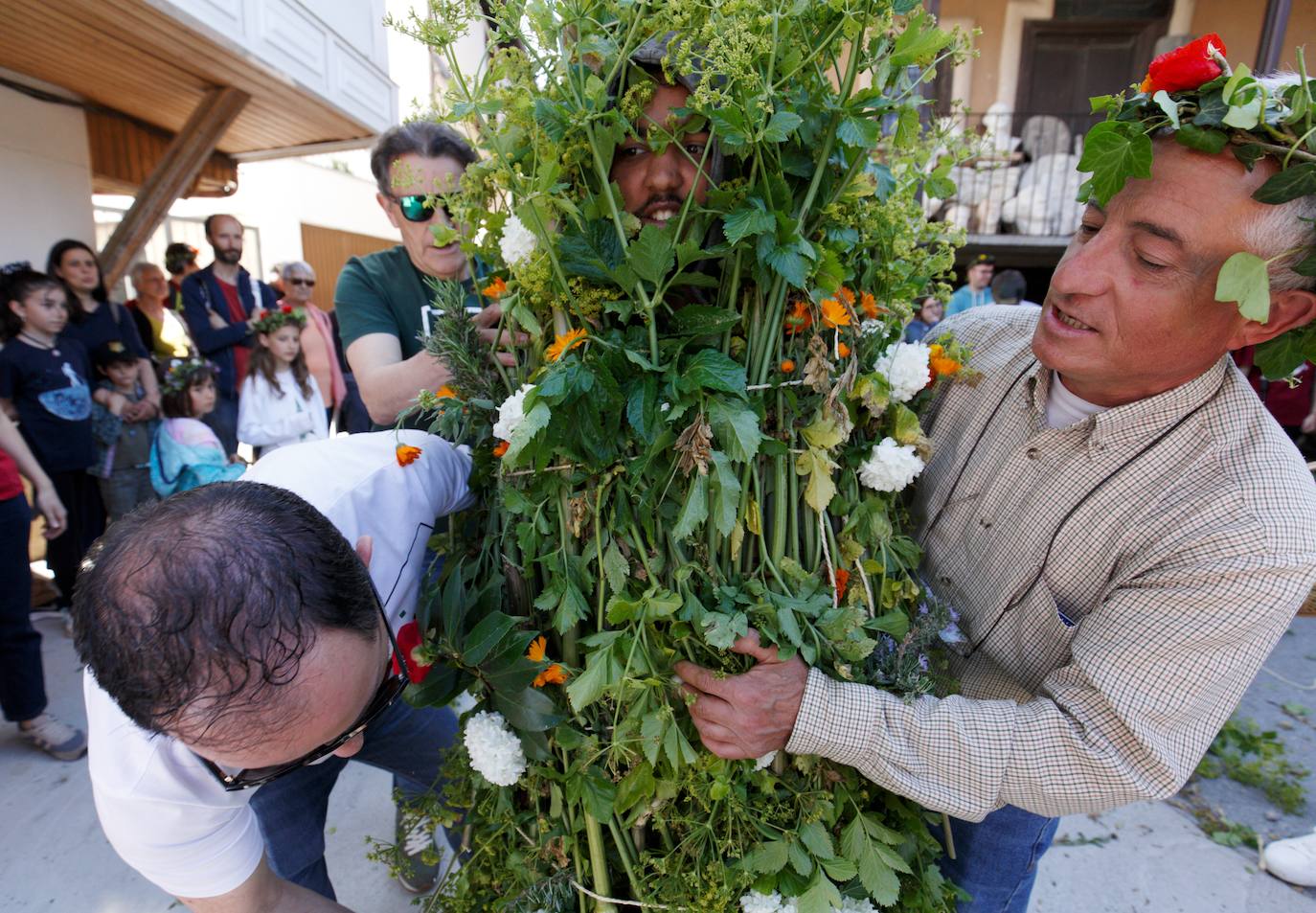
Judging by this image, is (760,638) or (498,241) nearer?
(760,638)

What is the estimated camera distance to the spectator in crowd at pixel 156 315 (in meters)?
4.55

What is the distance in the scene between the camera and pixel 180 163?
502cm

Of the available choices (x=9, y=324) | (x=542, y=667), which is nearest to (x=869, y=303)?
(x=542, y=667)

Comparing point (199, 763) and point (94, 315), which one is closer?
point (199, 763)

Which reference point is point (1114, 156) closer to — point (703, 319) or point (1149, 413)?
point (1149, 413)

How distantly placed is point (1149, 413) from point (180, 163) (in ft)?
19.7

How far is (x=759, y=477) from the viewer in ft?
3.60

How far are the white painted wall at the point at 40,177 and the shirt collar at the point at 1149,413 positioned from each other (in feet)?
19.2

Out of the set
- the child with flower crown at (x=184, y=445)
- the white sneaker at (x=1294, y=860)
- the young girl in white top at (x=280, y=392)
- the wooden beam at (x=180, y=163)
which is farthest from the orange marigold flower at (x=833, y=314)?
the wooden beam at (x=180, y=163)

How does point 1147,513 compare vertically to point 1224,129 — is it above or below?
below

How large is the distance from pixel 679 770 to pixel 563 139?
0.93 meters

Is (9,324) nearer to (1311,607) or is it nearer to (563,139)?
(563,139)

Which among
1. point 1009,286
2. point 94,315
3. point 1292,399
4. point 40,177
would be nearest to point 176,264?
point 40,177

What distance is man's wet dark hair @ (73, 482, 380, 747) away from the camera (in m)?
0.84
